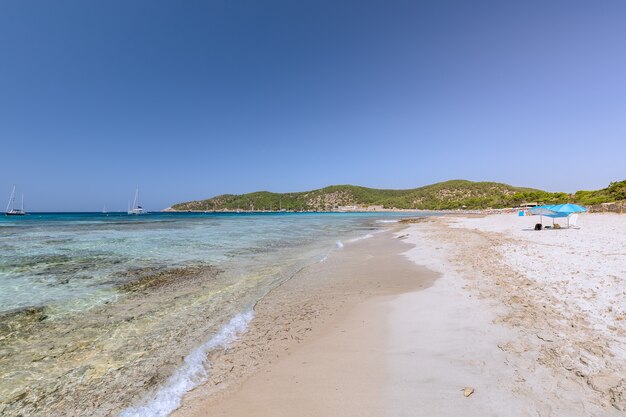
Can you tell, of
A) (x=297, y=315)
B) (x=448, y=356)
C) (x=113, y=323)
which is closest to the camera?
(x=448, y=356)

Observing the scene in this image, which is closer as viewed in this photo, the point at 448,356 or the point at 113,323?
the point at 448,356

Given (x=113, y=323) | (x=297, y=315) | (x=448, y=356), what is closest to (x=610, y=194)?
(x=448, y=356)

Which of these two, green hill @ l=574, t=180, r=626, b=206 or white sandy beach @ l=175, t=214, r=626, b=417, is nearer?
white sandy beach @ l=175, t=214, r=626, b=417

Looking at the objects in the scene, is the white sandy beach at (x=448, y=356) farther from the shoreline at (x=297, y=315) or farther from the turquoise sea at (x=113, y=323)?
the turquoise sea at (x=113, y=323)

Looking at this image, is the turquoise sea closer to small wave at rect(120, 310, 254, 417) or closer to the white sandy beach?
small wave at rect(120, 310, 254, 417)

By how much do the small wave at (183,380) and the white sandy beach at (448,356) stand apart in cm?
23

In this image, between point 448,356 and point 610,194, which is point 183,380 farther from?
point 610,194

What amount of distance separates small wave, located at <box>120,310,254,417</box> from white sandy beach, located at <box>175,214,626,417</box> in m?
0.23

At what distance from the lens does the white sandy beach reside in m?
3.37

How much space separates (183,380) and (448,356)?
404 cm

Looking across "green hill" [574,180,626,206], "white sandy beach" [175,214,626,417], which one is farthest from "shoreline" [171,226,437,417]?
"green hill" [574,180,626,206]

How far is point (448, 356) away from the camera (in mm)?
4453

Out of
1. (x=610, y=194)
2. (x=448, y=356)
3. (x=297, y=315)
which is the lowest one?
(x=297, y=315)

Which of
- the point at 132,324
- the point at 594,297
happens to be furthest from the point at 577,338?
the point at 132,324
